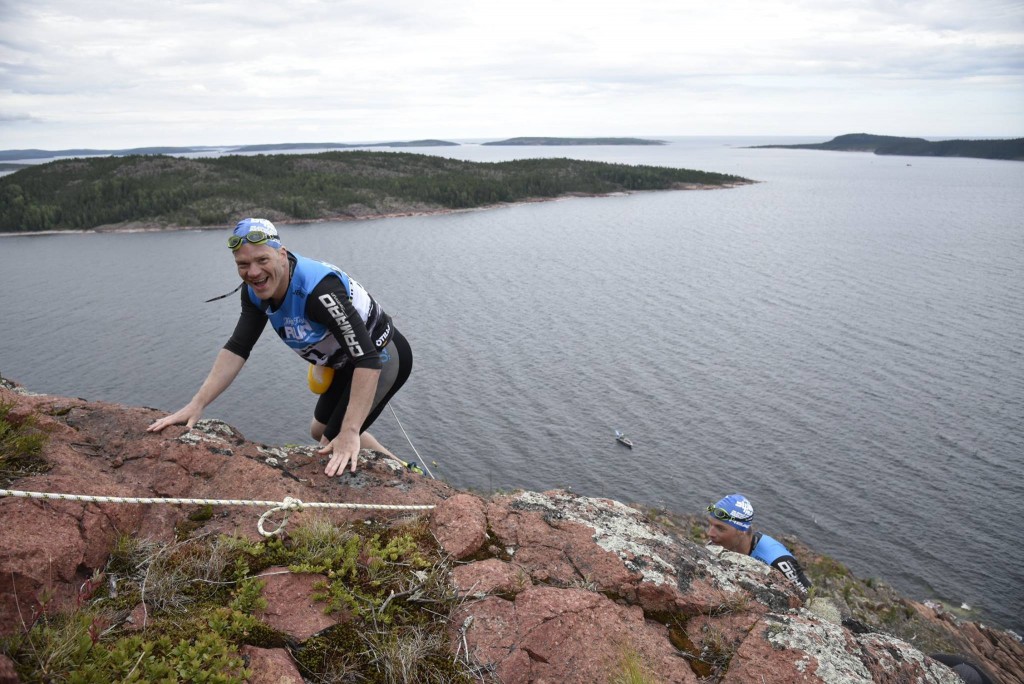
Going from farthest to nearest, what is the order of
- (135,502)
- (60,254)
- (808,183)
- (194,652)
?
(808,183) → (60,254) → (135,502) → (194,652)

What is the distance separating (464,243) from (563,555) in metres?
71.6

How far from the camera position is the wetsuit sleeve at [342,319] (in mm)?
4648

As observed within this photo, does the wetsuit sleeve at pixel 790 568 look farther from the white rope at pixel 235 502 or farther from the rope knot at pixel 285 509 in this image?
the rope knot at pixel 285 509

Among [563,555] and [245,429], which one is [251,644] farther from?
[245,429]

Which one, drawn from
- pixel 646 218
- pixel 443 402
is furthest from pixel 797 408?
pixel 646 218

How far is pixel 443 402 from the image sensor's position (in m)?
30.8

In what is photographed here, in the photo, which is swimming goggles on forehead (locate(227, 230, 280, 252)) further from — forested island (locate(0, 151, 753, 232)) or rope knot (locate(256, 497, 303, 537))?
forested island (locate(0, 151, 753, 232))

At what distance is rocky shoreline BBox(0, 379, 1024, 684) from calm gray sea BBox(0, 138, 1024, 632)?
18.5 m

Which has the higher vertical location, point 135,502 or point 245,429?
point 135,502

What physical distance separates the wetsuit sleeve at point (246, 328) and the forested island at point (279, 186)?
96.0 m

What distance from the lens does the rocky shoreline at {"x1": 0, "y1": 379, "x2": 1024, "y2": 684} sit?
3418 millimetres

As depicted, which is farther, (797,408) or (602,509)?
(797,408)

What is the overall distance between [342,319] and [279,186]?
116 metres

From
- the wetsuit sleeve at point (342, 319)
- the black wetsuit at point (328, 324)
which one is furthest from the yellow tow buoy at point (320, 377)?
the wetsuit sleeve at point (342, 319)
